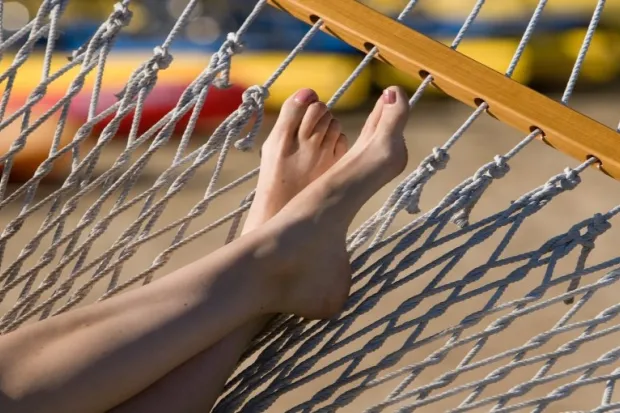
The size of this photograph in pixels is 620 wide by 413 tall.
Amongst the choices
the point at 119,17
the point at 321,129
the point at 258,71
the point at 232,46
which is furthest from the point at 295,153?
the point at 258,71

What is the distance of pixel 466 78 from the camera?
1057mm

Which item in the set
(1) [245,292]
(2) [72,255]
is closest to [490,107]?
(1) [245,292]

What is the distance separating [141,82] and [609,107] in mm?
2499

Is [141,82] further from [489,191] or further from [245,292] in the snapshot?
[489,191]

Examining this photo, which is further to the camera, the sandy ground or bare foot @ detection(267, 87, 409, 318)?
the sandy ground

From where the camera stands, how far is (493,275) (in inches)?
86.8

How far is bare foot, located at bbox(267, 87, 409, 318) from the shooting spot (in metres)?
0.96

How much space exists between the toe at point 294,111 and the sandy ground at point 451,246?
53 cm

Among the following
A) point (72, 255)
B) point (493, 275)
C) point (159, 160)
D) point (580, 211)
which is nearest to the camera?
point (72, 255)

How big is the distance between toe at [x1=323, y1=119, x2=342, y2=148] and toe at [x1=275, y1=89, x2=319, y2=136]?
0.12ft

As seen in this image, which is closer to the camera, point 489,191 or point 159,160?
point 489,191

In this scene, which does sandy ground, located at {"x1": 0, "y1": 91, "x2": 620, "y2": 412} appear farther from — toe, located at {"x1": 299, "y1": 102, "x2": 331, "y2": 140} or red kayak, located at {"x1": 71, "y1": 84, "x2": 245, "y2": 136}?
toe, located at {"x1": 299, "y1": 102, "x2": 331, "y2": 140}

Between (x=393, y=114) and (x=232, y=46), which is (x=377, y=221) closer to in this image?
(x=393, y=114)

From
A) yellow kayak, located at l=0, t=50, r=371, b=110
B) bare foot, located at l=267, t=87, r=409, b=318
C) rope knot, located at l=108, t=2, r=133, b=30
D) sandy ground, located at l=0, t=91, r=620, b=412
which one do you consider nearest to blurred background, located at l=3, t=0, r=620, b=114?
yellow kayak, located at l=0, t=50, r=371, b=110
